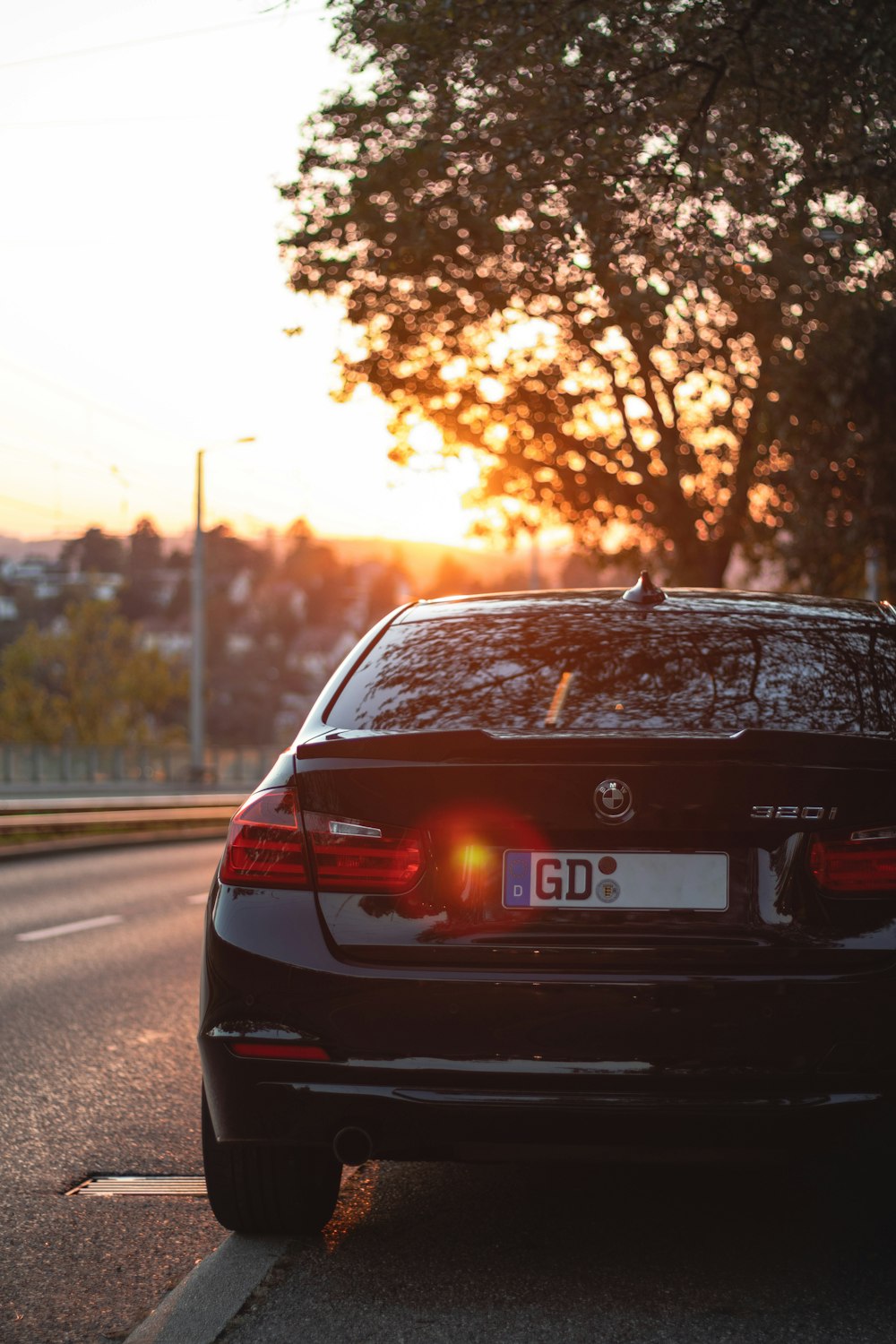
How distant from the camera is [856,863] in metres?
3.37

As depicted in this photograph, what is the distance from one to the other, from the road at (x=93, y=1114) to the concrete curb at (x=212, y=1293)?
0.27 ft

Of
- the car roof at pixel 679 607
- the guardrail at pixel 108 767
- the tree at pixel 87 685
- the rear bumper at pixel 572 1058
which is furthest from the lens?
the tree at pixel 87 685

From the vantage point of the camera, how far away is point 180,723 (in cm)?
10938

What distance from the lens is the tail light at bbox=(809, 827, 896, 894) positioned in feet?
Answer: 11.0

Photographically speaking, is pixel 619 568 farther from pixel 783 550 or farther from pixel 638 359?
pixel 638 359

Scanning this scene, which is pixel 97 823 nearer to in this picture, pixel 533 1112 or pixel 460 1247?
pixel 460 1247

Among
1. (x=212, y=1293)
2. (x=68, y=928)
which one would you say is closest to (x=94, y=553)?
(x=68, y=928)

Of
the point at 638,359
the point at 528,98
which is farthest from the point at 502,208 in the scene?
the point at 638,359

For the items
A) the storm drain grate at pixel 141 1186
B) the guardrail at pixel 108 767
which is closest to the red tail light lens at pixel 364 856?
the storm drain grate at pixel 141 1186

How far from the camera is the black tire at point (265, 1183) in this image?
150 inches

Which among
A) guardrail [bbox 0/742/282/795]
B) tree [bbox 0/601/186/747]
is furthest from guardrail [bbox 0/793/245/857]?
tree [bbox 0/601/186/747]

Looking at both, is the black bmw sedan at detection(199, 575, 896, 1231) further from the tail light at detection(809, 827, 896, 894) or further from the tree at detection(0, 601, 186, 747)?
the tree at detection(0, 601, 186, 747)

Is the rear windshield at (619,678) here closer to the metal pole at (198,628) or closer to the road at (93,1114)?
the road at (93,1114)

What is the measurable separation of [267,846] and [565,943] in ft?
2.30
